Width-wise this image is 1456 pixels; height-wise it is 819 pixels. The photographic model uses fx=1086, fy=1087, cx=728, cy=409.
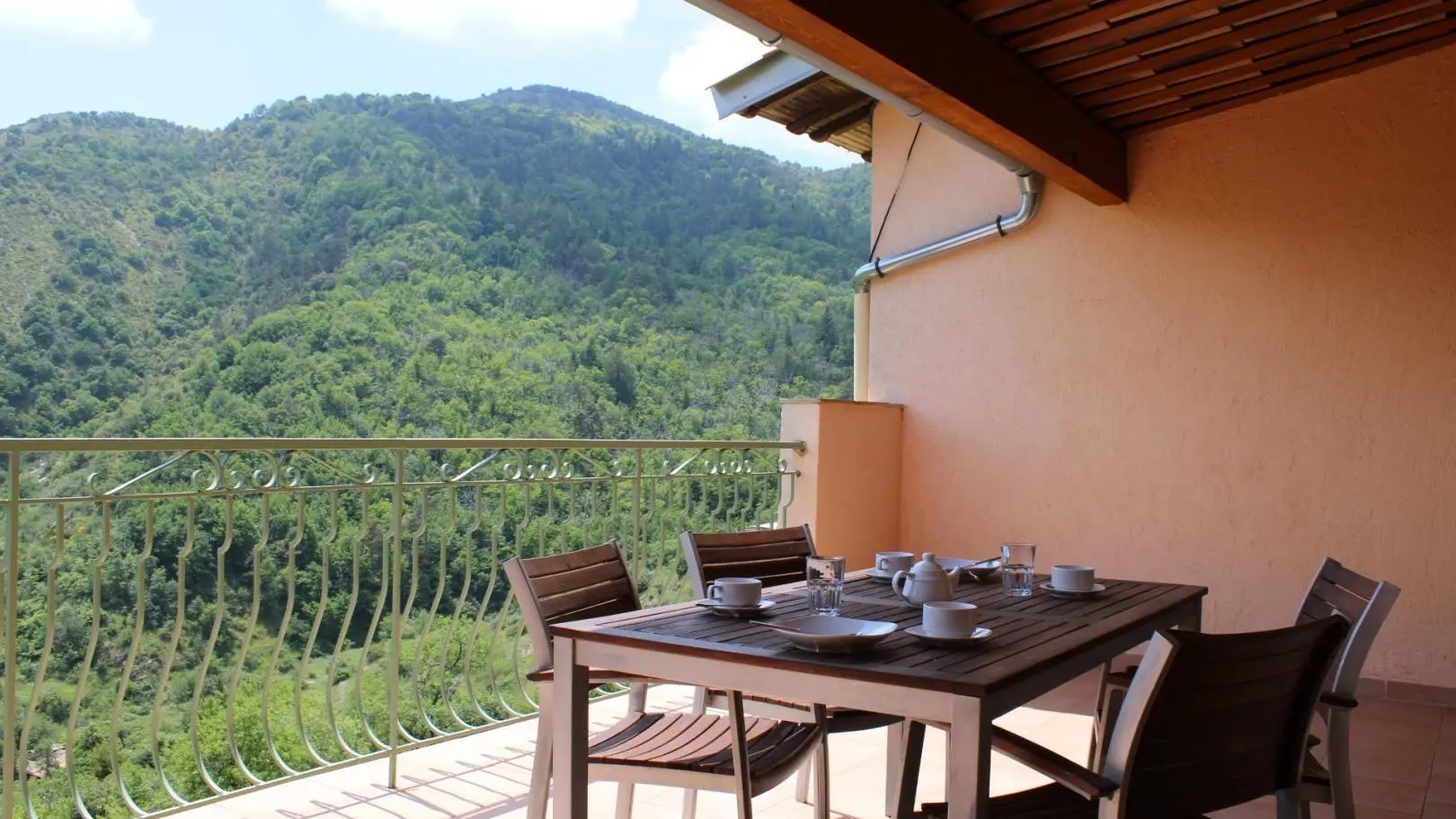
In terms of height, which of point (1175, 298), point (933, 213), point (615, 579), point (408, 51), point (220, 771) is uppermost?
point (408, 51)

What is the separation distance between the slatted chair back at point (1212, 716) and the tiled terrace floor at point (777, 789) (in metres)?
1.40

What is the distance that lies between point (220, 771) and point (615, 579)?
7482 millimetres

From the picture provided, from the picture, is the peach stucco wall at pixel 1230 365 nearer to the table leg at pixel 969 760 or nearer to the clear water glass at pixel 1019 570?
the clear water glass at pixel 1019 570

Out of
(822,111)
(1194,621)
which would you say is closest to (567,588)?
(1194,621)

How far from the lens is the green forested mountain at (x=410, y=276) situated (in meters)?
12.1

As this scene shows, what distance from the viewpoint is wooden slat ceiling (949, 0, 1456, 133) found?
3.45 meters

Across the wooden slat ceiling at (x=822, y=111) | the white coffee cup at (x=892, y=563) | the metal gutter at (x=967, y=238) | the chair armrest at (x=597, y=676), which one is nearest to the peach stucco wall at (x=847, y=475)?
the metal gutter at (x=967, y=238)

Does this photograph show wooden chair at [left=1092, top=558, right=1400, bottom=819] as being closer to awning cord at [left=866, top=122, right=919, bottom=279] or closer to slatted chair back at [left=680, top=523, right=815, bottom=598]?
slatted chair back at [left=680, top=523, right=815, bottom=598]

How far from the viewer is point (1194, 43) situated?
148 inches

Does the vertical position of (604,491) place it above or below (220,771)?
above

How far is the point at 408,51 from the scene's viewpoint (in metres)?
25.5

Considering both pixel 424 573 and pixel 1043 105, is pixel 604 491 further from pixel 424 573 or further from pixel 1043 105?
pixel 424 573

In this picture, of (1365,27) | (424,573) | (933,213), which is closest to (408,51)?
(424,573)

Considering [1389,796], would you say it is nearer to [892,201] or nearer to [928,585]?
[928,585]
